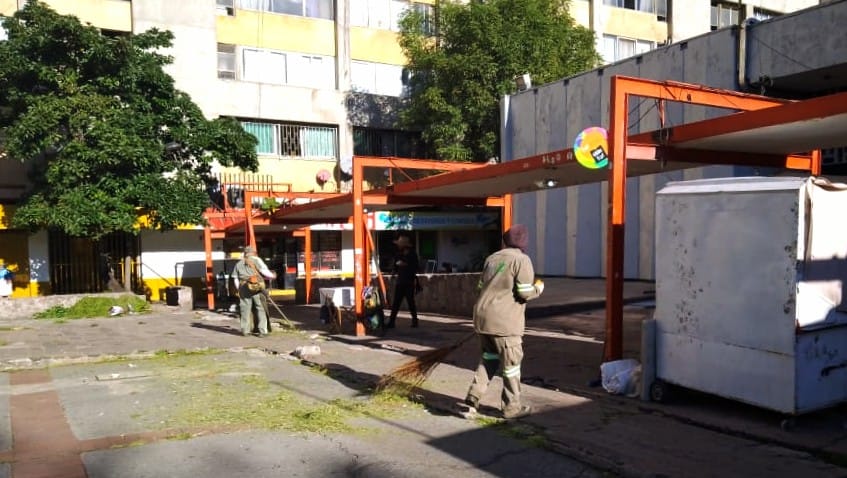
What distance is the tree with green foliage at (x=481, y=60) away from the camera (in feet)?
79.0

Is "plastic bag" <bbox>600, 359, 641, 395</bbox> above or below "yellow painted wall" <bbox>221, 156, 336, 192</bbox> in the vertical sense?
below

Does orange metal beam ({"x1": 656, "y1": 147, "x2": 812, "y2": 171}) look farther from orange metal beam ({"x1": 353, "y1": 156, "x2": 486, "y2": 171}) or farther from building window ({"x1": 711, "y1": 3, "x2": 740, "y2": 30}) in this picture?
building window ({"x1": 711, "y1": 3, "x2": 740, "y2": 30})

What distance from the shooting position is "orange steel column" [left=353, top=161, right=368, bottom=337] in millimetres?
11606

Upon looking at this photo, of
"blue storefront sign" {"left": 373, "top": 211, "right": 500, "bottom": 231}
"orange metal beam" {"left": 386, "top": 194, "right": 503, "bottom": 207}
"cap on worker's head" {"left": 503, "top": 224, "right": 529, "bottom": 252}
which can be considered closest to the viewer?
"cap on worker's head" {"left": 503, "top": 224, "right": 529, "bottom": 252}

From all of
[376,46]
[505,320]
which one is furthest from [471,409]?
[376,46]

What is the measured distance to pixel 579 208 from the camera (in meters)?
22.0

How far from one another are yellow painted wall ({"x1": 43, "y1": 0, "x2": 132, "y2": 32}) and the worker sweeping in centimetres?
2078

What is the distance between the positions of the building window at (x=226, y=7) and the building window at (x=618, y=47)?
16.0 meters

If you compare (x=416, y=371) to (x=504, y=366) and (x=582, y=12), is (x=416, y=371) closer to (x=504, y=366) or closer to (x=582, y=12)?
(x=504, y=366)

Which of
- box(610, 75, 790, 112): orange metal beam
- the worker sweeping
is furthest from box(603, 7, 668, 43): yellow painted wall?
the worker sweeping

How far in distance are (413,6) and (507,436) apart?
2471cm

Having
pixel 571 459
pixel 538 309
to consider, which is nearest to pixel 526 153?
pixel 538 309

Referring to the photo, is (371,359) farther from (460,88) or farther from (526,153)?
(460,88)

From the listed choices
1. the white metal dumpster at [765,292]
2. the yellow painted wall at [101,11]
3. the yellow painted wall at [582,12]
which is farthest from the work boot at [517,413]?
the yellow painted wall at [582,12]
